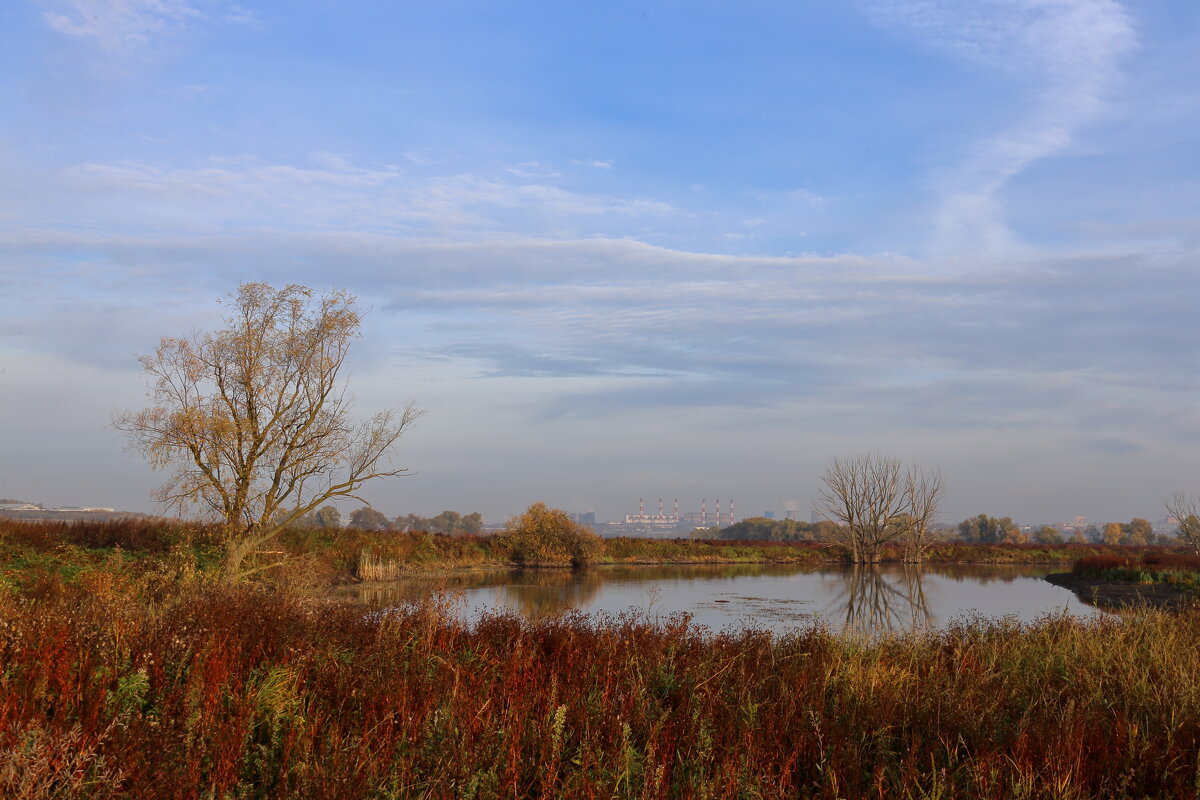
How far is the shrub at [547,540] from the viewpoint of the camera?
42.0 metres

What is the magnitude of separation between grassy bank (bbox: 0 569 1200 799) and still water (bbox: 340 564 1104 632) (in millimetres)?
4328

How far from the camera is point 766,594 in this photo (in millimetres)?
27625

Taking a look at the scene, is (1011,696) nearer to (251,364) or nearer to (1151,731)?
(1151,731)

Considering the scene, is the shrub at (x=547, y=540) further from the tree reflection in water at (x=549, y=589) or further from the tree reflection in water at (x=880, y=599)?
the tree reflection in water at (x=880, y=599)

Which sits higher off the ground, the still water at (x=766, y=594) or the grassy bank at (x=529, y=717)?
the grassy bank at (x=529, y=717)

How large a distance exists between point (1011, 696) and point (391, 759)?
16.6 ft

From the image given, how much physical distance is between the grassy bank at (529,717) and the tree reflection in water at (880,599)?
3.67 m

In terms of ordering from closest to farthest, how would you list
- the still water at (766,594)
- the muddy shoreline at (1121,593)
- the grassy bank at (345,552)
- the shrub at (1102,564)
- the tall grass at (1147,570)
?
the still water at (766,594)
the grassy bank at (345,552)
the muddy shoreline at (1121,593)
the tall grass at (1147,570)
the shrub at (1102,564)

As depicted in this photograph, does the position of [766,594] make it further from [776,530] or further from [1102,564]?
[776,530]

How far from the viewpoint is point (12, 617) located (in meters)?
6.54

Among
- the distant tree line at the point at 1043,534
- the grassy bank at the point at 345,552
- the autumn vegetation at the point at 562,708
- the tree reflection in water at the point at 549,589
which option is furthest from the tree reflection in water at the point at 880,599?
the distant tree line at the point at 1043,534

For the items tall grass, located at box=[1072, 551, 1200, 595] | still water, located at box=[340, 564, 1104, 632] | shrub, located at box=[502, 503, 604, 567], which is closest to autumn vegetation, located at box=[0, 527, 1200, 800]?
still water, located at box=[340, 564, 1104, 632]

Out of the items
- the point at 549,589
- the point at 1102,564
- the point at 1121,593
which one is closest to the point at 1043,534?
the point at 1102,564

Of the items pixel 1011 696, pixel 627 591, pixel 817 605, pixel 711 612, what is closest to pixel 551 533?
pixel 627 591
